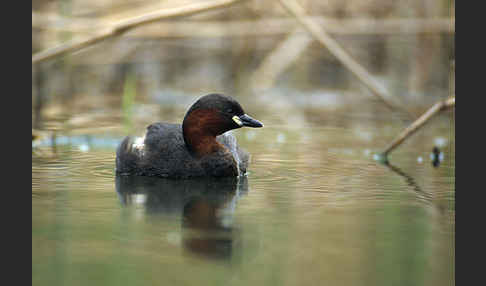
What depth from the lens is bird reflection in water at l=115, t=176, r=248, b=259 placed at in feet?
14.2

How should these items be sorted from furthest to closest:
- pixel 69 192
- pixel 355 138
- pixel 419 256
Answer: pixel 355 138 → pixel 69 192 → pixel 419 256

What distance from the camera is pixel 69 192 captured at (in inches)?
228

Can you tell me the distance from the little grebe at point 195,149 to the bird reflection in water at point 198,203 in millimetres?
87

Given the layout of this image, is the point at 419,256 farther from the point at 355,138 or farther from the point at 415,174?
the point at 355,138

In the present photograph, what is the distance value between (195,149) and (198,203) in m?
1.16

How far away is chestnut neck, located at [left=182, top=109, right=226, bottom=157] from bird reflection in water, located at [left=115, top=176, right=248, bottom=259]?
277 millimetres

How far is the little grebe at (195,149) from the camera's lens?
A: 652 centimetres

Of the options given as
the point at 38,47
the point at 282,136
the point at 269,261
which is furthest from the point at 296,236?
the point at 38,47

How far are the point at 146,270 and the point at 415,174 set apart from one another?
11.5 ft

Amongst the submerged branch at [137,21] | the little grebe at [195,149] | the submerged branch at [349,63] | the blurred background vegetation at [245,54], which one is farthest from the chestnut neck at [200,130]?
the blurred background vegetation at [245,54]

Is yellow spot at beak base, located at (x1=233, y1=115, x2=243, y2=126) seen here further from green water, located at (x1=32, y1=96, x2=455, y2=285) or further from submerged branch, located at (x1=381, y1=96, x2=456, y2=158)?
submerged branch, located at (x1=381, y1=96, x2=456, y2=158)

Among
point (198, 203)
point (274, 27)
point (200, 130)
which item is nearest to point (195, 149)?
point (200, 130)

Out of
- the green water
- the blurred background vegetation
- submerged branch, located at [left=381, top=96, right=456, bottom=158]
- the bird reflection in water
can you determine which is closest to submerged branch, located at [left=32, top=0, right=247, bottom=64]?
the green water

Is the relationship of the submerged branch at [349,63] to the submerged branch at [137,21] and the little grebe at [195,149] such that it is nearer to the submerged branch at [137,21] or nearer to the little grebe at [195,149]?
the submerged branch at [137,21]
